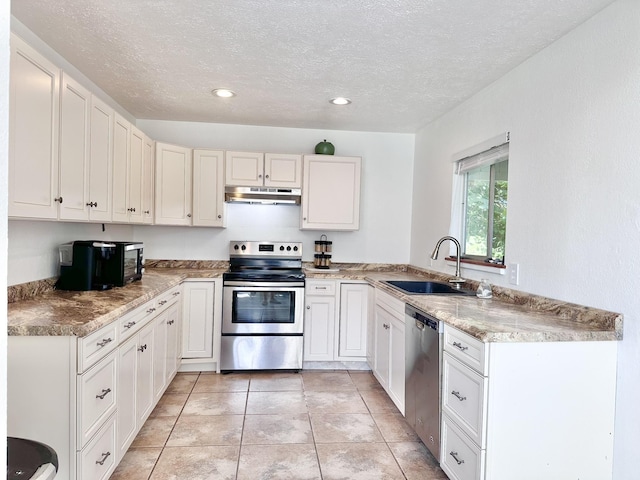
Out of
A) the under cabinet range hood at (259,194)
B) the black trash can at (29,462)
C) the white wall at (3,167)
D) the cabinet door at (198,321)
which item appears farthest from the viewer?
the under cabinet range hood at (259,194)

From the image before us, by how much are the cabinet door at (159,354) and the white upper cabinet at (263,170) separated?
1492 millimetres

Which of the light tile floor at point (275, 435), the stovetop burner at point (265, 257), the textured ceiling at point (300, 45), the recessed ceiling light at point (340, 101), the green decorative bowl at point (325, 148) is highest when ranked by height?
the recessed ceiling light at point (340, 101)

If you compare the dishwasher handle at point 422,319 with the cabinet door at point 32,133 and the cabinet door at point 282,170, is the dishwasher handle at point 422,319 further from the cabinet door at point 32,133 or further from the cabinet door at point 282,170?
the cabinet door at point 32,133

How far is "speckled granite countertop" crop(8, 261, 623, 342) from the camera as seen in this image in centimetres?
168

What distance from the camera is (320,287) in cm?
381

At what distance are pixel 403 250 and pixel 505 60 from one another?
2.34 metres

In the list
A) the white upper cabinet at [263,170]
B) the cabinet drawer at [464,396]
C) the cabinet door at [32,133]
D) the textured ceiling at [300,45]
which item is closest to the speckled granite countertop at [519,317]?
the cabinet drawer at [464,396]

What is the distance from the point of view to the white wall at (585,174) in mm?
1682

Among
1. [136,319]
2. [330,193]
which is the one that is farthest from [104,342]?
[330,193]

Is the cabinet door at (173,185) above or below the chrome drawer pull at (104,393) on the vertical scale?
above

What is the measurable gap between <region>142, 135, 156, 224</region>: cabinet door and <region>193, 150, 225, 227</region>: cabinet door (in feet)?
1.29

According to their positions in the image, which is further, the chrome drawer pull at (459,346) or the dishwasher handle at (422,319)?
the dishwasher handle at (422,319)

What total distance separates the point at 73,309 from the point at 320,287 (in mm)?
2218

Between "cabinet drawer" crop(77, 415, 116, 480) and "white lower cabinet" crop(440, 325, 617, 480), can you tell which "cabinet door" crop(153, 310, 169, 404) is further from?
"white lower cabinet" crop(440, 325, 617, 480)
